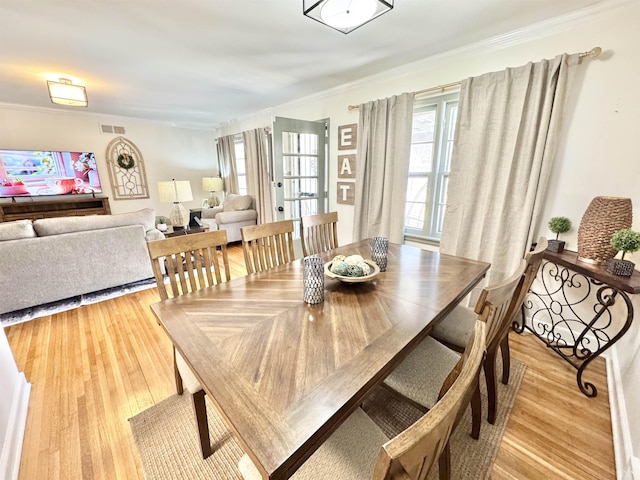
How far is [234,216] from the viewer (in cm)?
450

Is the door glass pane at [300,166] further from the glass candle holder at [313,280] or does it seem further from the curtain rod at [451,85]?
the glass candle holder at [313,280]

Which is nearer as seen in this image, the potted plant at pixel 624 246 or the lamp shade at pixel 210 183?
the potted plant at pixel 624 246

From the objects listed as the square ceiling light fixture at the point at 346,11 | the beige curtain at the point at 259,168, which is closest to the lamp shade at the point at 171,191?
the beige curtain at the point at 259,168

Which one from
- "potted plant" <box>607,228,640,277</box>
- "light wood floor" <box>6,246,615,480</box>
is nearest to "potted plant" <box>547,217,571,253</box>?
"potted plant" <box>607,228,640,277</box>

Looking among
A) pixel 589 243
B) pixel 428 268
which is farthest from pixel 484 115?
pixel 428 268

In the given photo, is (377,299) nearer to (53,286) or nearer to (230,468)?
(230,468)

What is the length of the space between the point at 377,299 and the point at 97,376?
1899 mm

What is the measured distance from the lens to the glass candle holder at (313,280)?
1107 millimetres

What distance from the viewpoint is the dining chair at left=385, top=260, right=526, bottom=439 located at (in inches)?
34.4

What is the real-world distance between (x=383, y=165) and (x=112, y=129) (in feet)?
16.9

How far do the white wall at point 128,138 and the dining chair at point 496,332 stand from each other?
5.93 metres

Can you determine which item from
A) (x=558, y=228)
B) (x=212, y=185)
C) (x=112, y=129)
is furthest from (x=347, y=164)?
(x=112, y=129)

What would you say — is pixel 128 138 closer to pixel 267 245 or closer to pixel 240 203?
pixel 240 203

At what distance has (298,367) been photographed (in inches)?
30.9
